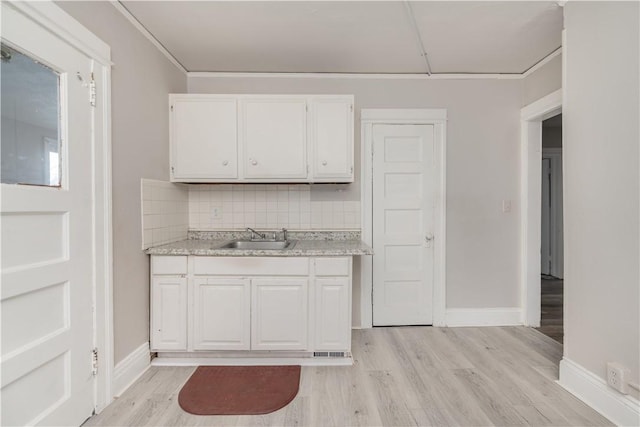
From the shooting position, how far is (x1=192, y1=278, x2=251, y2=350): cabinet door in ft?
7.18

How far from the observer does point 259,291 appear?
2.19 meters

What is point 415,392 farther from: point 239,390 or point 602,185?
point 602,185

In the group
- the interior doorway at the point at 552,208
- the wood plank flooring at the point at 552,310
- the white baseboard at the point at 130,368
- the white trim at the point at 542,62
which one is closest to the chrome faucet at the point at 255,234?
the white baseboard at the point at 130,368

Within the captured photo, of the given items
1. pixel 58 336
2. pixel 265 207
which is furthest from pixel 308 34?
pixel 58 336

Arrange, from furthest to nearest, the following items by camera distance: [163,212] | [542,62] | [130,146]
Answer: [542,62]
[163,212]
[130,146]

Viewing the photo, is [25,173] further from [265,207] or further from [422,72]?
[422,72]

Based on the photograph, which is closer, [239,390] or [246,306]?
[239,390]

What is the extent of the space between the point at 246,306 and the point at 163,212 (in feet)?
3.45

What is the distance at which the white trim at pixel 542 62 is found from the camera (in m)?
2.49

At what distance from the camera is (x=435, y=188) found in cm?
293

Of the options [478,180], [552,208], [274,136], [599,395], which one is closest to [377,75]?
[274,136]

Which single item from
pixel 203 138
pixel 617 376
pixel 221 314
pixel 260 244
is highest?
pixel 203 138

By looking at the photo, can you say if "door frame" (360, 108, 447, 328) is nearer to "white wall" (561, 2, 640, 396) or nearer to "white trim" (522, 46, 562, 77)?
"white trim" (522, 46, 562, 77)

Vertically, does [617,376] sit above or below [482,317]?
above
